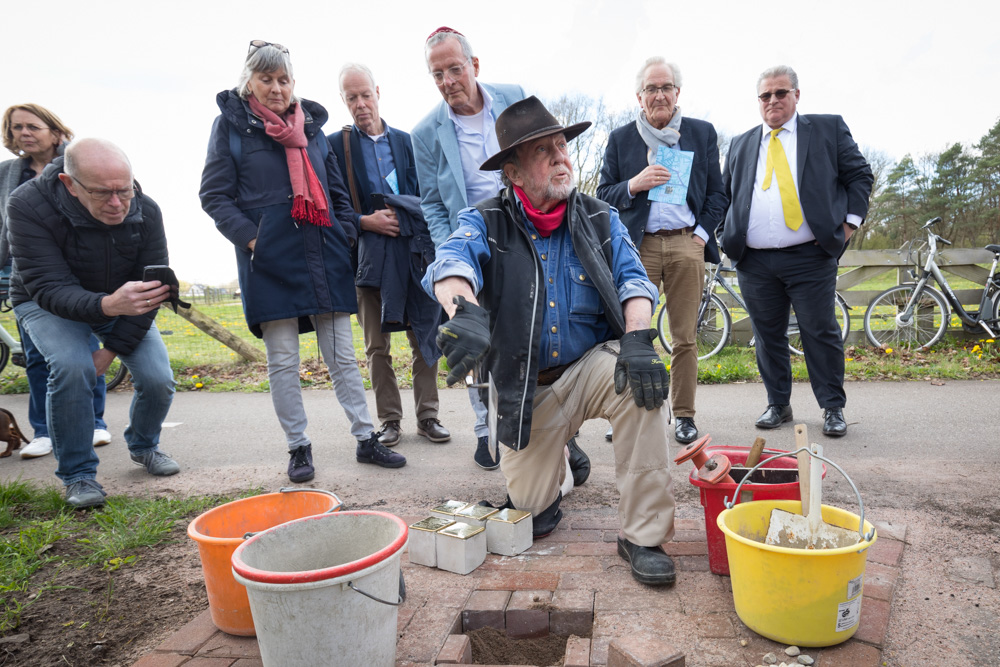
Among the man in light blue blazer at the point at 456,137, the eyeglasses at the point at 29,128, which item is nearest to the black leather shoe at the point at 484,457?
the man in light blue blazer at the point at 456,137

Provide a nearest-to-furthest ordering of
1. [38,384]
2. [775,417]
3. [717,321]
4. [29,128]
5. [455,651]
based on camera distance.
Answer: [455,651] → [29,128] → [38,384] → [775,417] → [717,321]

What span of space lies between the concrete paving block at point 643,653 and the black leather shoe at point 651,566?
547 mm

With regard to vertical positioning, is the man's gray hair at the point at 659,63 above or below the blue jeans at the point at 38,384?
above

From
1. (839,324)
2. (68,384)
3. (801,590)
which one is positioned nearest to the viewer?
(801,590)

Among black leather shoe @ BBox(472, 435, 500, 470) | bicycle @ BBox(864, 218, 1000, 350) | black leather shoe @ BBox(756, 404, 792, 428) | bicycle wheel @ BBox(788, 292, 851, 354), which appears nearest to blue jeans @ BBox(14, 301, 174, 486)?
black leather shoe @ BBox(472, 435, 500, 470)

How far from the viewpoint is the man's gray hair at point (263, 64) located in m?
3.71

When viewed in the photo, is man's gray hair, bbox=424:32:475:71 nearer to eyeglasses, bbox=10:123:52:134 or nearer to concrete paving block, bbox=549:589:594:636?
eyeglasses, bbox=10:123:52:134

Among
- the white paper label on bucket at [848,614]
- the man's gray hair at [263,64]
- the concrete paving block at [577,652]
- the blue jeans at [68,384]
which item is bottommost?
the concrete paving block at [577,652]

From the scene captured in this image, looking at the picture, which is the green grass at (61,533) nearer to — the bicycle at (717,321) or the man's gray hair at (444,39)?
the man's gray hair at (444,39)

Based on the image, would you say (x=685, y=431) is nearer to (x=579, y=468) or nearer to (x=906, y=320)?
(x=579, y=468)

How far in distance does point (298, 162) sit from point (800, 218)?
3197 mm

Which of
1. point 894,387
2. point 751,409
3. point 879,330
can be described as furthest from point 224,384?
point 879,330

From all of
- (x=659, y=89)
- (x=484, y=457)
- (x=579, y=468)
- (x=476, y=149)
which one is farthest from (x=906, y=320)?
(x=476, y=149)

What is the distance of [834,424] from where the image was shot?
4.38 metres
